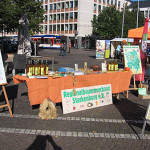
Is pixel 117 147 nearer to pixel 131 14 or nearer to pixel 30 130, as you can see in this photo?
pixel 30 130

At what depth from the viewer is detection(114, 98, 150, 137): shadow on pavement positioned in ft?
16.1

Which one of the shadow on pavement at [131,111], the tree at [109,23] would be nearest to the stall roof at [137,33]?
the shadow on pavement at [131,111]

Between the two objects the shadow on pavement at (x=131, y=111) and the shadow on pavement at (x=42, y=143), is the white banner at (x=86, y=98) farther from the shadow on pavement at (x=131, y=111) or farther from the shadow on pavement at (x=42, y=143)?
the shadow on pavement at (x=42, y=143)

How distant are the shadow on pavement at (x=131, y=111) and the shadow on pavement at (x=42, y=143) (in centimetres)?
178

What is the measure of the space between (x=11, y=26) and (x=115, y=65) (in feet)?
55.8

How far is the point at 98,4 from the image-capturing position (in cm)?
5847

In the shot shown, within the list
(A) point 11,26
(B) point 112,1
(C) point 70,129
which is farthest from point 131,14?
(C) point 70,129

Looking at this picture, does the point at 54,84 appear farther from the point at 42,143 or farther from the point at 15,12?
the point at 15,12

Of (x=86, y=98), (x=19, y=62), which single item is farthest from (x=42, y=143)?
(x=19, y=62)

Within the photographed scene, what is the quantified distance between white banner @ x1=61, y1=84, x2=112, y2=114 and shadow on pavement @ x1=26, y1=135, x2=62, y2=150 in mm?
1341

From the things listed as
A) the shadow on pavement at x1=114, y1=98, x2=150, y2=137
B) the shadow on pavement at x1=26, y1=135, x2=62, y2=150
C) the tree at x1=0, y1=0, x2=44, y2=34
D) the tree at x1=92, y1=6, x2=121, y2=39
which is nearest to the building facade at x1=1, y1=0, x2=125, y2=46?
the tree at x1=92, y1=6, x2=121, y2=39

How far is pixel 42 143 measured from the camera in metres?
3.89

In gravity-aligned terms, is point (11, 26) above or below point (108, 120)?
above

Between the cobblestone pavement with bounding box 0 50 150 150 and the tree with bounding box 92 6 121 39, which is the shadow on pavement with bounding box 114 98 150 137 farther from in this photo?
the tree with bounding box 92 6 121 39
